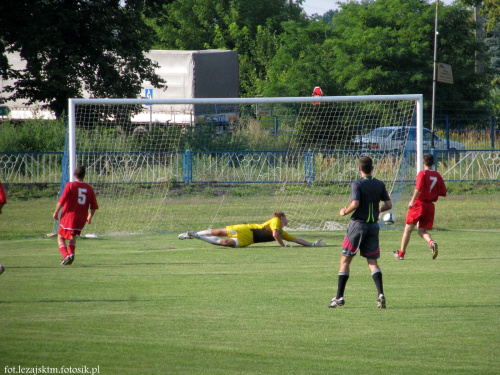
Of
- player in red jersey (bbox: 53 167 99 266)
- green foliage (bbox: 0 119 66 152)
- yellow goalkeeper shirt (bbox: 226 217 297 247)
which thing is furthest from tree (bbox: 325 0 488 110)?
player in red jersey (bbox: 53 167 99 266)

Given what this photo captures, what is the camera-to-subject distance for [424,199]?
1209cm

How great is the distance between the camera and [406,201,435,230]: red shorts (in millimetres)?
12086

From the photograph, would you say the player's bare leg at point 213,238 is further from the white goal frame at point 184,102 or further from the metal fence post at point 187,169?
the metal fence post at point 187,169

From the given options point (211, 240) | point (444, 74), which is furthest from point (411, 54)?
point (211, 240)

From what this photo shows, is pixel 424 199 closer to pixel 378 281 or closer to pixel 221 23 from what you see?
pixel 378 281

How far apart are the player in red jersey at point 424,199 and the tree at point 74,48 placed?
59.2 ft

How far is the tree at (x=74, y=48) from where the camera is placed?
25.4 meters

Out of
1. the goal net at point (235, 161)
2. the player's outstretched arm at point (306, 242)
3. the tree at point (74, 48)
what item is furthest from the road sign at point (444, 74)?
the player's outstretched arm at point (306, 242)

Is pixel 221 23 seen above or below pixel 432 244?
above

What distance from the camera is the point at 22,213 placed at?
68.4ft

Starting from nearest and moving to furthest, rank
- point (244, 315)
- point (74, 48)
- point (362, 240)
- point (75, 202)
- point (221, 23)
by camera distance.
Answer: point (244, 315) → point (362, 240) → point (75, 202) → point (74, 48) → point (221, 23)

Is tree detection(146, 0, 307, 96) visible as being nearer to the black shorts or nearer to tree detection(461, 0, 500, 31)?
tree detection(461, 0, 500, 31)

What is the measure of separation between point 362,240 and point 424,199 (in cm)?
432

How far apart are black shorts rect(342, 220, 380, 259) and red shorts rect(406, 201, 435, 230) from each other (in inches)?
162
